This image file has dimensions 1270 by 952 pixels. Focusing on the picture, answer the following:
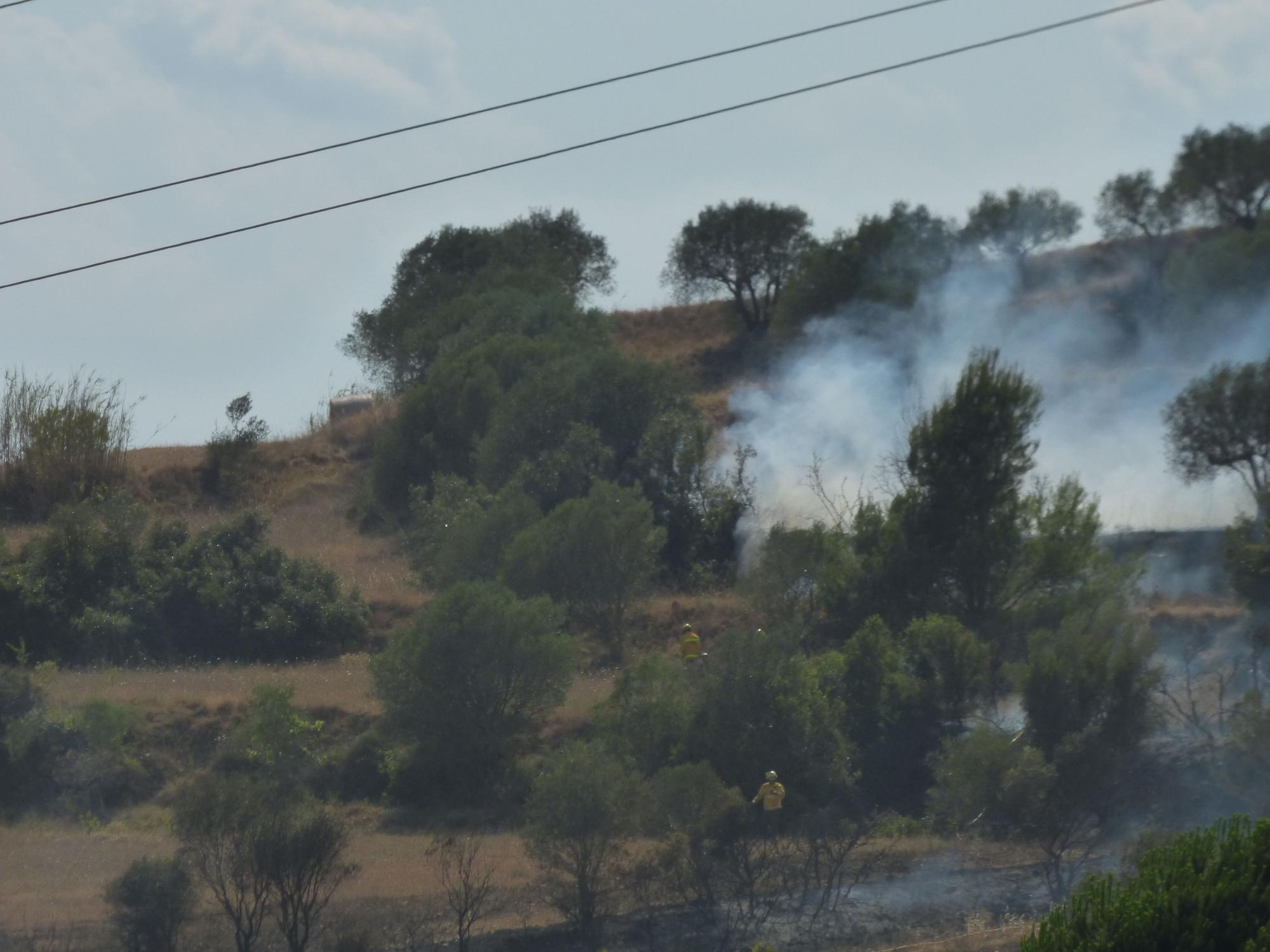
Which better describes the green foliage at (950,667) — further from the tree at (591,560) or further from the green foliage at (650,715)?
the tree at (591,560)

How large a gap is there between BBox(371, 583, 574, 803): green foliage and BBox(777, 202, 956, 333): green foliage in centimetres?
2827

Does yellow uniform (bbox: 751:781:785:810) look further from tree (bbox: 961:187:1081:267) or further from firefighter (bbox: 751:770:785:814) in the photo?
tree (bbox: 961:187:1081:267)

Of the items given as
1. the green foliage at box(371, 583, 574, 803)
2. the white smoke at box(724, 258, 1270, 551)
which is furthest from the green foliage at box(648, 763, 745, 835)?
the white smoke at box(724, 258, 1270, 551)

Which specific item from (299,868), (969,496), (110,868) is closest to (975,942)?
(299,868)

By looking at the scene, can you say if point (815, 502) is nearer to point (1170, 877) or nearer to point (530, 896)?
point (530, 896)

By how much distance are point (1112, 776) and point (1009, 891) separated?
2.42 m

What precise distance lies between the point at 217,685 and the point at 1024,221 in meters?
45.7

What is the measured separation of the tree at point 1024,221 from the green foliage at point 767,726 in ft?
145

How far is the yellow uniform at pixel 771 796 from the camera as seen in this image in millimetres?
18234

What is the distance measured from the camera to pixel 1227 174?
177ft

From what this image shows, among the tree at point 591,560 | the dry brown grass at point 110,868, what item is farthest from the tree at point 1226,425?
the dry brown grass at point 110,868

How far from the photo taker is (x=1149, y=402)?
42531 mm

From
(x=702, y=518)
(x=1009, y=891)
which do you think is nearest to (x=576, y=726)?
(x=1009, y=891)

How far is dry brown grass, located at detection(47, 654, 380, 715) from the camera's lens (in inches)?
989
